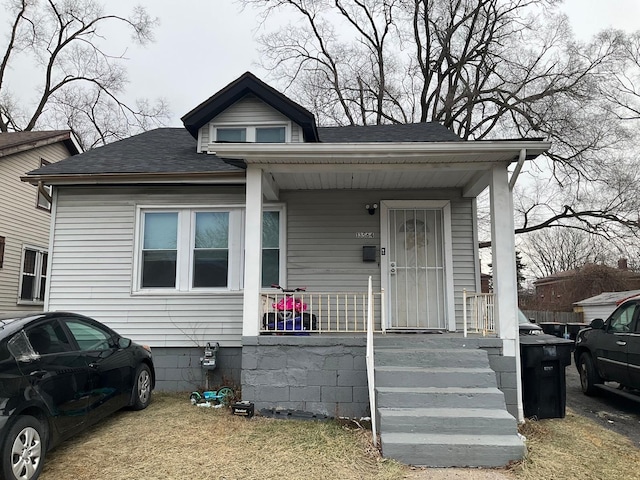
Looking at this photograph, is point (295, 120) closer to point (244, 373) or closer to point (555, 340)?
point (244, 373)

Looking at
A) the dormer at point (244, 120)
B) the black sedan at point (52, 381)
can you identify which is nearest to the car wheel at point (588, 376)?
the dormer at point (244, 120)

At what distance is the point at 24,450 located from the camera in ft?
10.7

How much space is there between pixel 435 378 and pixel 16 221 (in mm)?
12133

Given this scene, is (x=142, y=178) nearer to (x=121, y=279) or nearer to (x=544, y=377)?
(x=121, y=279)

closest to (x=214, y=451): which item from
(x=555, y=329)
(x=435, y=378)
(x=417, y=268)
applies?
(x=435, y=378)

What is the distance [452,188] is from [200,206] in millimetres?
3867

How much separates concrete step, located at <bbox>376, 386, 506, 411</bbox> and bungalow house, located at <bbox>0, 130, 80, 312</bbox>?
1039 centimetres

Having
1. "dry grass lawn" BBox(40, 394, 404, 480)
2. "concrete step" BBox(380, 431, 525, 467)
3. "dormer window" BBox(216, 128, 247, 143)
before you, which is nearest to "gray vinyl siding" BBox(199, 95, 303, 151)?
"dormer window" BBox(216, 128, 247, 143)

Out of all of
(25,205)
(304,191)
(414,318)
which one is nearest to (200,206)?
(304,191)

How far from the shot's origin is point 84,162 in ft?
24.0

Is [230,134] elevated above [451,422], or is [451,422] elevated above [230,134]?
[230,134]

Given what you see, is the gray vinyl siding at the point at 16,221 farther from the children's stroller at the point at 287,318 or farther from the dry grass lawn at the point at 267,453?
the children's stroller at the point at 287,318

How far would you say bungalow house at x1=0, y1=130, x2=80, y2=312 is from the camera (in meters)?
11.8

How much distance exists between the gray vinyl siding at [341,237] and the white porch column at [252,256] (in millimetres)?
1574
